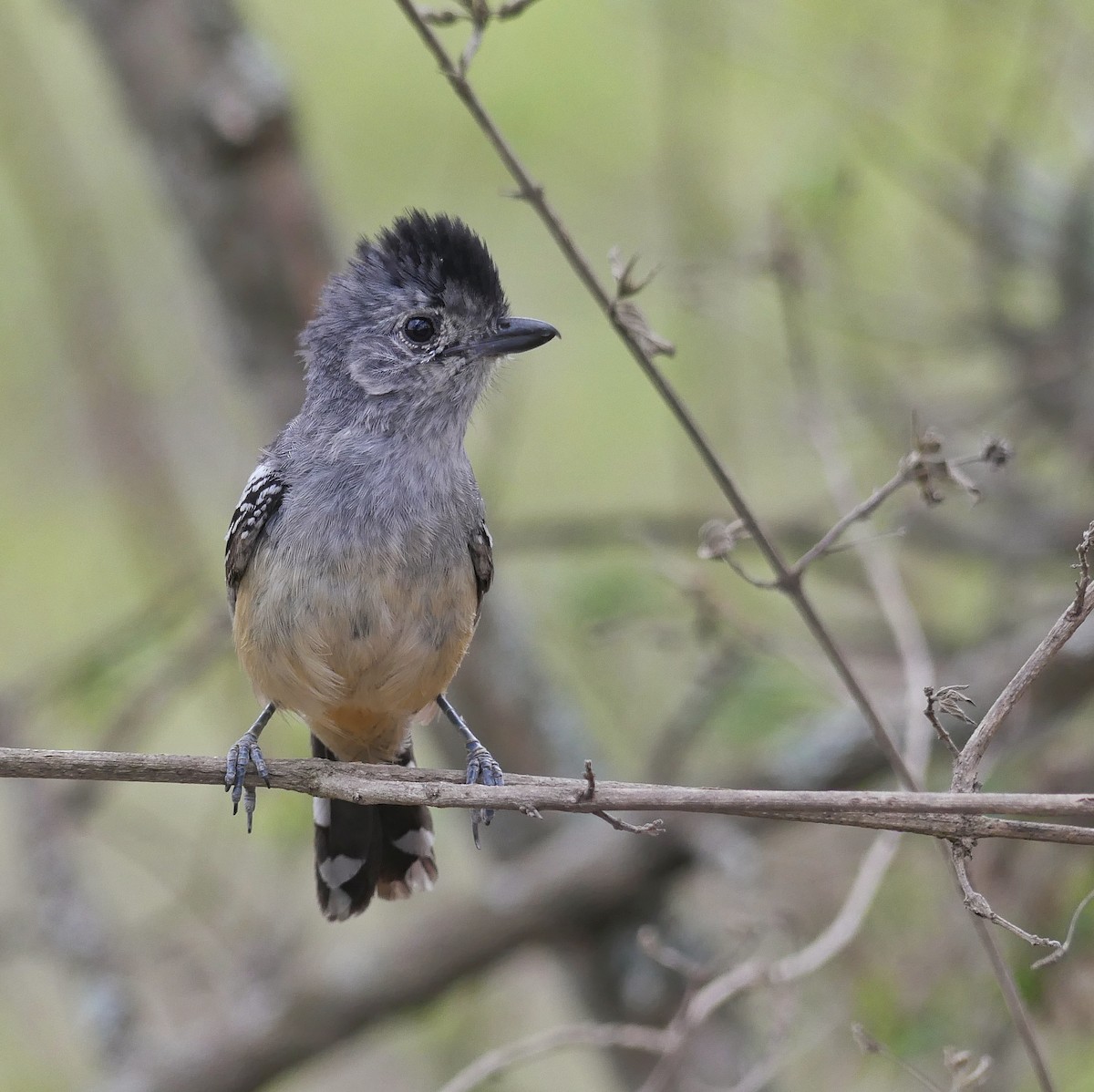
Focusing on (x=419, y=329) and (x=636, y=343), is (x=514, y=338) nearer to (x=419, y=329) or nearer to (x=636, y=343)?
(x=419, y=329)

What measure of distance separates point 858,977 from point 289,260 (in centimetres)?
357

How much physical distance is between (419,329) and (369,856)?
162 cm

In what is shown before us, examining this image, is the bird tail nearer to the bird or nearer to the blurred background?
the bird

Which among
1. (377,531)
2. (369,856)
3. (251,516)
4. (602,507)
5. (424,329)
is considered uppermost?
(424,329)

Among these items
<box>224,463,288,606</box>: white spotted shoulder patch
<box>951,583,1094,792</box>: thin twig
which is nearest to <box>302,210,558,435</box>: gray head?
<box>224,463,288,606</box>: white spotted shoulder patch

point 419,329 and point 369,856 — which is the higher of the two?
point 419,329

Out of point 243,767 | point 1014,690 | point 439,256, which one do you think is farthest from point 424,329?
point 1014,690

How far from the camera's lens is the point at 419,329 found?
4.10m

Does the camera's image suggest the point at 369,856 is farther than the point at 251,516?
Yes

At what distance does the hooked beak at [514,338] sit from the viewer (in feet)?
13.1

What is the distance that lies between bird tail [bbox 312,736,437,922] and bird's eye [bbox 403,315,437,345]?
4.66 ft

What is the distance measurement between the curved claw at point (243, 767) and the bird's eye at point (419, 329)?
129 centimetres

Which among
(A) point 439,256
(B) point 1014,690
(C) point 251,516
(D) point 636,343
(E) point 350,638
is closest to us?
(B) point 1014,690

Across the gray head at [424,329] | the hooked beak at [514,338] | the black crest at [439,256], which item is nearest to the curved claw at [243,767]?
the gray head at [424,329]
